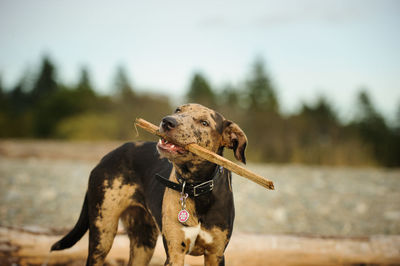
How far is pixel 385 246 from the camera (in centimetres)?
511

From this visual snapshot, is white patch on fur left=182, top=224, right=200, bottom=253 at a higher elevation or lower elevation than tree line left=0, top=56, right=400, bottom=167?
higher

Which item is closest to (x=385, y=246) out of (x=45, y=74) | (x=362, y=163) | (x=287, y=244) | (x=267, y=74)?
(x=287, y=244)

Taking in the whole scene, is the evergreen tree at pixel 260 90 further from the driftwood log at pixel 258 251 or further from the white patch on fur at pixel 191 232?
the white patch on fur at pixel 191 232

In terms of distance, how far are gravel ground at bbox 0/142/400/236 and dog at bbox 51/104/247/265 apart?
10.6 feet

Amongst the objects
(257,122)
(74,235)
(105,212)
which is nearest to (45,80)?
(257,122)

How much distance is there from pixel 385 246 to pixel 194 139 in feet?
12.0

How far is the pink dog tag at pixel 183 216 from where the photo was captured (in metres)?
3.15

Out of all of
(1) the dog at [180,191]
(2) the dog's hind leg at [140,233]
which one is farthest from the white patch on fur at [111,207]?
(2) the dog's hind leg at [140,233]

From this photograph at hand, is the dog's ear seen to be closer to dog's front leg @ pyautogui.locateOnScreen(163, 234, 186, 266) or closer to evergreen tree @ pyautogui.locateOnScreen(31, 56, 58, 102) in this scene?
dog's front leg @ pyautogui.locateOnScreen(163, 234, 186, 266)

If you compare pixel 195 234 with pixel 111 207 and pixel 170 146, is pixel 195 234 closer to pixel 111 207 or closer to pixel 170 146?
pixel 170 146

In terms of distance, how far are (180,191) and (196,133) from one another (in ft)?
1.81

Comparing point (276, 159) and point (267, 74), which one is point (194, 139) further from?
point (267, 74)

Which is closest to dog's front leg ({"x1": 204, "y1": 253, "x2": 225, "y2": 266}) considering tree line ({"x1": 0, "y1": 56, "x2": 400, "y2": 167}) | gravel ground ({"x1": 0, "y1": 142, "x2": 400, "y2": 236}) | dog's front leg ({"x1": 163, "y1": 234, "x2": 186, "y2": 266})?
dog's front leg ({"x1": 163, "y1": 234, "x2": 186, "y2": 266})

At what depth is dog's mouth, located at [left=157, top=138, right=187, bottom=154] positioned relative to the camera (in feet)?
9.91
